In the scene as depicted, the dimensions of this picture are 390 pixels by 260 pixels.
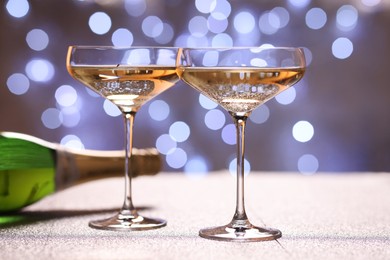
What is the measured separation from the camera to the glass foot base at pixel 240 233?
78 cm

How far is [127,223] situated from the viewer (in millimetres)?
896

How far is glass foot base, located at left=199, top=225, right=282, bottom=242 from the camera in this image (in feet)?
2.57

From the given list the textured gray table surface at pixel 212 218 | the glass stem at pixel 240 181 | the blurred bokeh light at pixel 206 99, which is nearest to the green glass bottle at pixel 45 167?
the textured gray table surface at pixel 212 218

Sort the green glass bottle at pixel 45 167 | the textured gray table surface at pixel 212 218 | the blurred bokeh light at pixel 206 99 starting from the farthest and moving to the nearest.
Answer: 1. the blurred bokeh light at pixel 206 99
2. the green glass bottle at pixel 45 167
3. the textured gray table surface at pixel 212 218

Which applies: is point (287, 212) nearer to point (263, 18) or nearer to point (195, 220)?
point (195, 220)

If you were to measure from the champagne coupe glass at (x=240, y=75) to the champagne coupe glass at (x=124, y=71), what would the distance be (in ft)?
0.23

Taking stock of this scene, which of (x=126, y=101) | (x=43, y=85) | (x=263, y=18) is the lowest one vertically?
(x=126, y=101)

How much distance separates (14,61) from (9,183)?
1.48 meters

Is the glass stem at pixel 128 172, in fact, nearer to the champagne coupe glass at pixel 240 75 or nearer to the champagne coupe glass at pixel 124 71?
the champagne coupe glass at pixel 124 71

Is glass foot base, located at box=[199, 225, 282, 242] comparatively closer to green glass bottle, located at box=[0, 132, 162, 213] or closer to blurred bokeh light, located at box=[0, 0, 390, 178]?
green glass bottle, located at box=[0, 132, 162, 213]

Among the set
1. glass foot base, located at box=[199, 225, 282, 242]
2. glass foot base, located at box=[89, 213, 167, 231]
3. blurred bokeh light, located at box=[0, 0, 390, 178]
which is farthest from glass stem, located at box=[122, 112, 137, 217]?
blurred bokeh light, located at box=[0, 0, 390, 178]

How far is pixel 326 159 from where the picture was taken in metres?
2.45

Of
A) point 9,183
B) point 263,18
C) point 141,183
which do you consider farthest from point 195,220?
point 263,18

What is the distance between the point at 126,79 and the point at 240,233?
24 cm
